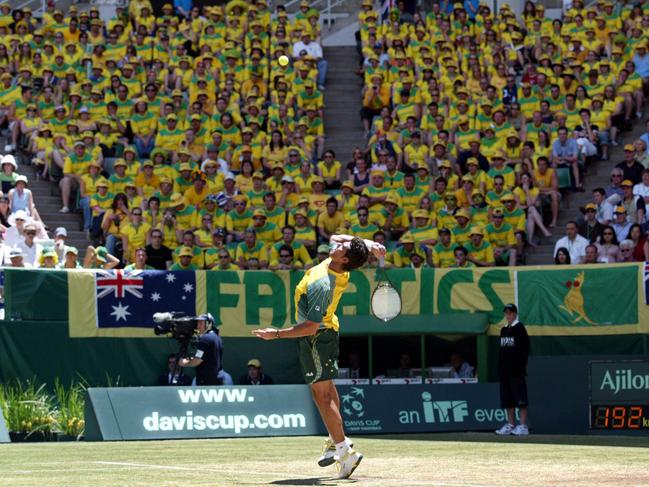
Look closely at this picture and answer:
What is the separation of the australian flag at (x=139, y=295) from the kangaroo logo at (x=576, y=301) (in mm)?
6011

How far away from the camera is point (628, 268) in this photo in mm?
21734

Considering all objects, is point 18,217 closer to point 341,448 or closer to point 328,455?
point 328,455

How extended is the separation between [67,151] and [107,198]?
80.0 inches

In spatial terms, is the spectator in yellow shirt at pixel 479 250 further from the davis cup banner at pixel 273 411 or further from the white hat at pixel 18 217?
the white hat at pixel 18 217

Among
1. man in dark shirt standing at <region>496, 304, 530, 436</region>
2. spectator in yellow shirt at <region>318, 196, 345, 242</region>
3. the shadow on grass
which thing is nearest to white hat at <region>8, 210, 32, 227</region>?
spectator in yellow shirt at <region>318, 196, 345, 242</region>

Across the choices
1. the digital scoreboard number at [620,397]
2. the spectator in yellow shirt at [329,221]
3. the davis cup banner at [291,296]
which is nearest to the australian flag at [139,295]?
the davis cup banner at [291,296]

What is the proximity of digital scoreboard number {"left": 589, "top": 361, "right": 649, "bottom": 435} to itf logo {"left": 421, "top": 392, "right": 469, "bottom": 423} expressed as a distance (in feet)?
7.25

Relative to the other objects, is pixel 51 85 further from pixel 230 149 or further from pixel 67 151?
pixel 230 149

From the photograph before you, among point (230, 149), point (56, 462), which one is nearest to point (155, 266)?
point (230, 149)

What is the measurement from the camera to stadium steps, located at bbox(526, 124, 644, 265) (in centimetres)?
2561

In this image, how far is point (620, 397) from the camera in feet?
65.6

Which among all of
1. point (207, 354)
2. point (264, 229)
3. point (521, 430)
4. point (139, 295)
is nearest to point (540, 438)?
point (521, 430)

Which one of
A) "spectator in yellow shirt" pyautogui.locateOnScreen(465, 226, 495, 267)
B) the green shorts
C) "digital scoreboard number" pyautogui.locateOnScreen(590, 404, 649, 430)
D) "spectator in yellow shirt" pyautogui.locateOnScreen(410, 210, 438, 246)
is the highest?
the green shorts

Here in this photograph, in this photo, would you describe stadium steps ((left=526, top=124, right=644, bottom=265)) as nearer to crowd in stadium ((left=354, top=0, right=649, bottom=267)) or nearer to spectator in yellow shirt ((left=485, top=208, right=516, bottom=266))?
crowd in stadium ((left=354, top=0, right=649, bottom=267))
